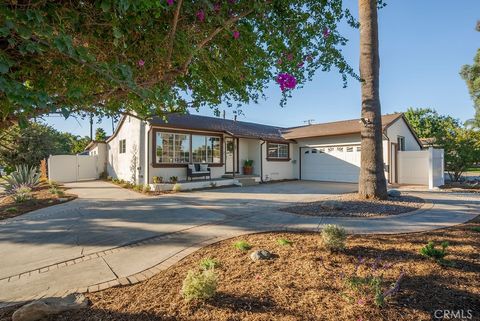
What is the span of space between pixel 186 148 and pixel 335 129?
10.5m

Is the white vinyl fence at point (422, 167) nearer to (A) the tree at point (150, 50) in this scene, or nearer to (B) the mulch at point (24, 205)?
(A) the tree at point (150, 50)

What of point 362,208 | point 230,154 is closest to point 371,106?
point 362,208

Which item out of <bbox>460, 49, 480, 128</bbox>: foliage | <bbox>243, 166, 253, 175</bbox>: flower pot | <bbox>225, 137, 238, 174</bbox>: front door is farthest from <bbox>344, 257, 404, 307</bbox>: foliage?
<bbox>460, 49, 480, 128</bbox>: foliage

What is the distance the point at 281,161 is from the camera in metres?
19.1

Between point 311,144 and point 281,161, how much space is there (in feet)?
8.47

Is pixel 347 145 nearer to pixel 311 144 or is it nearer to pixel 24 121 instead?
pixel 311 144

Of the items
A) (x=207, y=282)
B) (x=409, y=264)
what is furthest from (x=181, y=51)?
(x=409, y=264)

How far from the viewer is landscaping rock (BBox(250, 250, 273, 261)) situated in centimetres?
391

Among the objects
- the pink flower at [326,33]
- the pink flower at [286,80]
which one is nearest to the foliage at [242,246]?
the pink flower at [286,80]

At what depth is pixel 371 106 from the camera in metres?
8.53

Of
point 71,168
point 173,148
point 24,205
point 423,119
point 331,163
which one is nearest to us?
point 24,205

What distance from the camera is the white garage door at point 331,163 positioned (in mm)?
16938

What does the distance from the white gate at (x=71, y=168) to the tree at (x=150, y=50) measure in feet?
58.7

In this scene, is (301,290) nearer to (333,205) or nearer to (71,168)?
(333,205)
